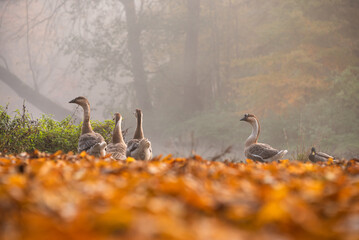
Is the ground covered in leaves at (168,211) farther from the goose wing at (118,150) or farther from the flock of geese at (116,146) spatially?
the goose wing at (118,150)

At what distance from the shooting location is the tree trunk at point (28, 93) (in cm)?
2083

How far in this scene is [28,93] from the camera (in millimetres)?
21172

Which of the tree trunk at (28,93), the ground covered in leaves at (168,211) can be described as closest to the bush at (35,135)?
the ground covered in leaves at (168,211)

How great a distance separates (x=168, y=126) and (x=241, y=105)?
3.35m

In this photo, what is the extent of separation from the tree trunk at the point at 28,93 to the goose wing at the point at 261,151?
1688 cm

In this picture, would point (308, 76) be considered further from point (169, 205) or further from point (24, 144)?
point (169, 205)

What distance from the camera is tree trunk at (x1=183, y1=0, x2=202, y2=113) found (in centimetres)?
1645

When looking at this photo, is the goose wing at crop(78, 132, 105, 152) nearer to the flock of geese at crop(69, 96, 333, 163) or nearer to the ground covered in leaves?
the flock of geese at crop(69, 96, 333, 163)

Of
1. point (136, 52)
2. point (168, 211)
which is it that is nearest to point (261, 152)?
point (168, 211)

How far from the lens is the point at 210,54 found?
17.2m

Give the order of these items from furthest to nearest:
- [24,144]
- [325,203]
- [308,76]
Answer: [308,76]
[24,144]
[325,203]

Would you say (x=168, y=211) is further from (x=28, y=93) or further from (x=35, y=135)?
(x=28, y=93)

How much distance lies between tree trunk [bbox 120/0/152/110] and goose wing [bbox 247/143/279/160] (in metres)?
12.5

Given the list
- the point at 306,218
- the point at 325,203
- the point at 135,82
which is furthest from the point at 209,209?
the point at 135,82
